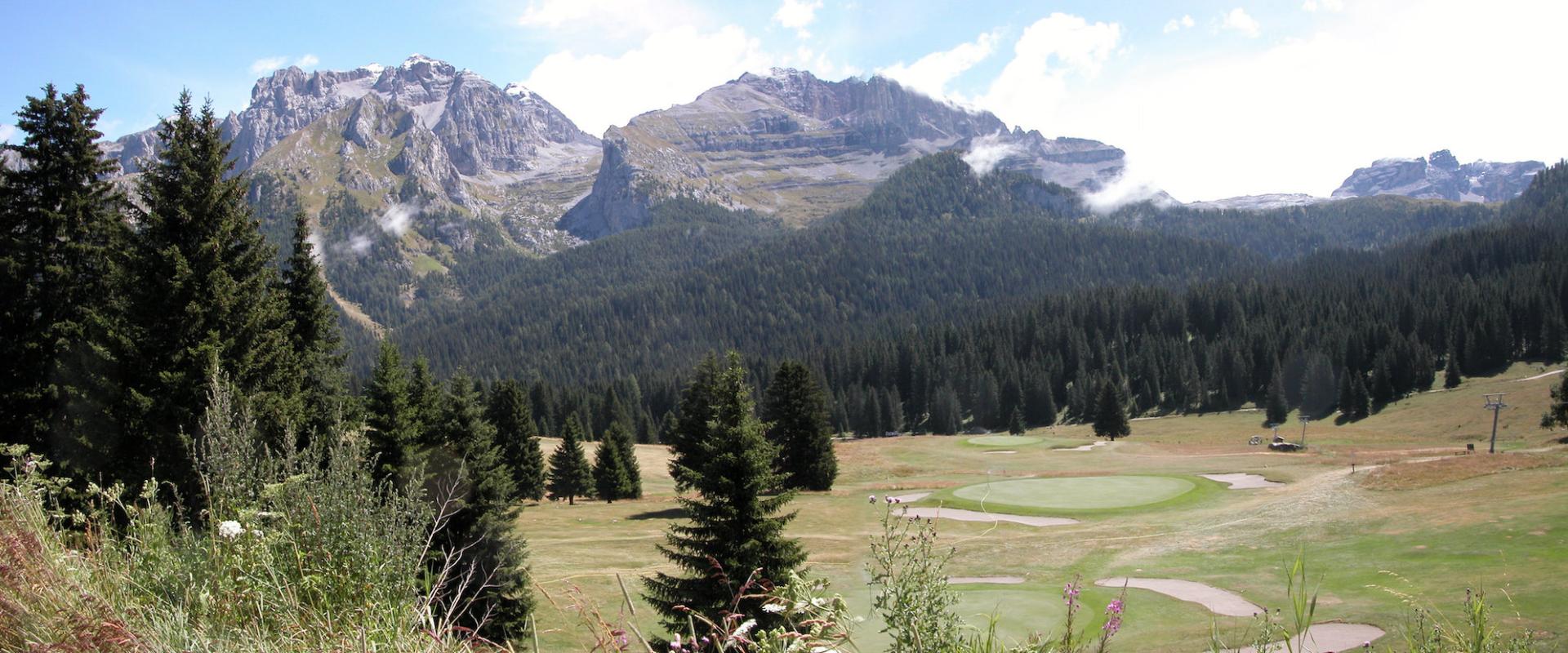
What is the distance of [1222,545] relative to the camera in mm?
27703

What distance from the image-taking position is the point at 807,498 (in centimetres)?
4538

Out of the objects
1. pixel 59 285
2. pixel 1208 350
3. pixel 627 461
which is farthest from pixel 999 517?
pixel 1208 350

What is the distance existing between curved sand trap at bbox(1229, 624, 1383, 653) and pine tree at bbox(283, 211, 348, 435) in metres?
26.4

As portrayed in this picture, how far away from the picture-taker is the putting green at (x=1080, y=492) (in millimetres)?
41312

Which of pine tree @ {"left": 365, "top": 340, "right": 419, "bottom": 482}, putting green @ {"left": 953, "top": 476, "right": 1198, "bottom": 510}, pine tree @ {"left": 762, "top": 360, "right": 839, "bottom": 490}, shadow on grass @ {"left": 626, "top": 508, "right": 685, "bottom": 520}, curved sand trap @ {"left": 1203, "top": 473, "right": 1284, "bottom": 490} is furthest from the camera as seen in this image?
pine tree @ {"left": 762, "top": 360, "right": 839, "bottom": 490}

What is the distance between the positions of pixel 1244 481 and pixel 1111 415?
4555 centimetres

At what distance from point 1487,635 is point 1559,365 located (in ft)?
444

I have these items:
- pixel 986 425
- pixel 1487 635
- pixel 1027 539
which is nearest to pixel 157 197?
pixel 1487 635

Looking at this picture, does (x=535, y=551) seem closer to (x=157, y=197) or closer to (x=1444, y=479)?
(x=157, y=197)

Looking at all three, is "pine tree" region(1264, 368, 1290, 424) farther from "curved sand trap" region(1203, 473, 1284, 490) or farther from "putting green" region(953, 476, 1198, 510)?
"putting green" region(953, 476, 1198, 510)

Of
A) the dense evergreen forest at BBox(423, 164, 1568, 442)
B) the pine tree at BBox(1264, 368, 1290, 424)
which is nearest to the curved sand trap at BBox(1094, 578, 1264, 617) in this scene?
the dense evergreen forest at BBox(423, 164, 1568, 442)

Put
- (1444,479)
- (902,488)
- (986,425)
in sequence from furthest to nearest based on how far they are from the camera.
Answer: (986,425) → (902,488) → (1444,479)

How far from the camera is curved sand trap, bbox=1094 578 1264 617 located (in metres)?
20.0

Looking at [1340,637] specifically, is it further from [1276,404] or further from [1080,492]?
[1276,404]
